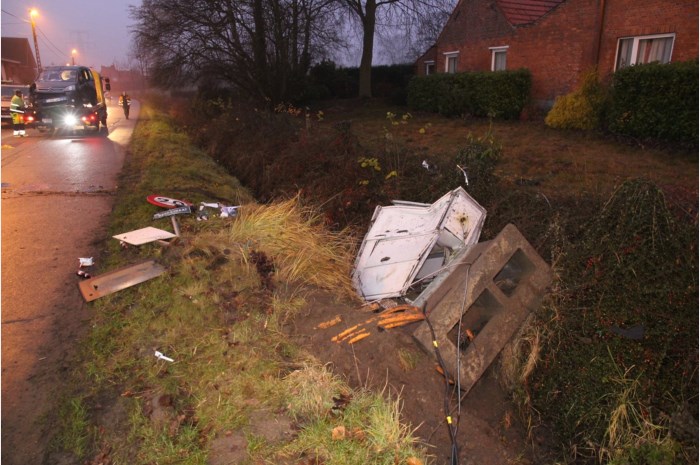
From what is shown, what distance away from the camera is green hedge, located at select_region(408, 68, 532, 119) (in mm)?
15703

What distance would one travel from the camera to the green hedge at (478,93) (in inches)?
618

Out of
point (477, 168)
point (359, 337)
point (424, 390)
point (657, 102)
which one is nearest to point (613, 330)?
point (424, 390)

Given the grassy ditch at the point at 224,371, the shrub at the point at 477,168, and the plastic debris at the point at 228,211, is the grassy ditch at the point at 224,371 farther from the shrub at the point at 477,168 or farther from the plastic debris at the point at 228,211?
the shrub at the point at 477,168

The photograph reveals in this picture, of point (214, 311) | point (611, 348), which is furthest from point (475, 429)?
point (214, 311)

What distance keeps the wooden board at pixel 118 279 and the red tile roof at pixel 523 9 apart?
16813 millimetres

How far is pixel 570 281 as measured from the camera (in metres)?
3.56

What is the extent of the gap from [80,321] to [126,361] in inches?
35.0

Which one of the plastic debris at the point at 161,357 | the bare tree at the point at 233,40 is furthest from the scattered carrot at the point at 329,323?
the bare tree at the point at 233,40

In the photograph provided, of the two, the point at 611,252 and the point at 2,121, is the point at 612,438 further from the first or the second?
the point at 2,121

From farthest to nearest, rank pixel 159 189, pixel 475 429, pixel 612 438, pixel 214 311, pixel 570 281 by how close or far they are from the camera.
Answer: pixel 159 189 → pixel 214 311 → pixel 570 281 → pixel 475 429 → pixel 612 438

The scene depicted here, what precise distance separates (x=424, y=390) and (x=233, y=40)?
54.5 feet

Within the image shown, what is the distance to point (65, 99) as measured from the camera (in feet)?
53.6

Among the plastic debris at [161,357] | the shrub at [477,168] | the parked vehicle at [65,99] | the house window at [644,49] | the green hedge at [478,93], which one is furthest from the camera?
the parked vehicle at [65,99]

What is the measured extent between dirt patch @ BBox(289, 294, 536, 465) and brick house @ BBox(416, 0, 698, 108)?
42.4 ft
